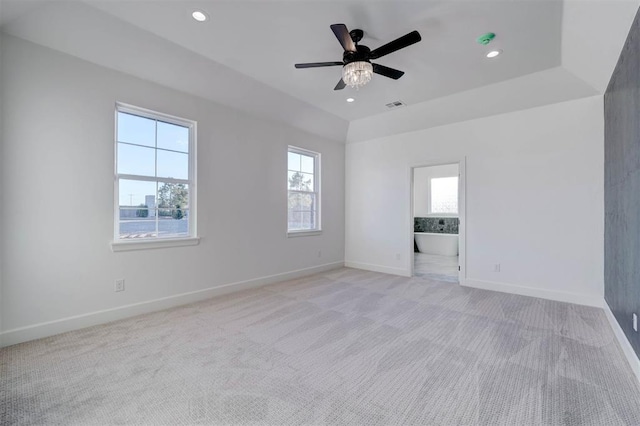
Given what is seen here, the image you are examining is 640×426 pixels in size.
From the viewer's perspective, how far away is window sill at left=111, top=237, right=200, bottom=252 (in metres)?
3.04

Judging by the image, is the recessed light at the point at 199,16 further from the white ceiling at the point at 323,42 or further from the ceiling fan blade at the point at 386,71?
the ceiling fan blade at the point at 386,71

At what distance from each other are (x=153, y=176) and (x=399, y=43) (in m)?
3.00

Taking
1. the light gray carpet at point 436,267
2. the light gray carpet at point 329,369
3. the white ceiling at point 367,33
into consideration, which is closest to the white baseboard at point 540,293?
the light gray carpet at point 329,369

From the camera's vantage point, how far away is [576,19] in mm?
2412

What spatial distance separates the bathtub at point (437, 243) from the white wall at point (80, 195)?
5443 millimetres

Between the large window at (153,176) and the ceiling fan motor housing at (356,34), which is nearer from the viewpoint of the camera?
the ceiling fan motor housing at (356,34)

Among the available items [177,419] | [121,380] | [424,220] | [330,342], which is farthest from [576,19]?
[424,220]

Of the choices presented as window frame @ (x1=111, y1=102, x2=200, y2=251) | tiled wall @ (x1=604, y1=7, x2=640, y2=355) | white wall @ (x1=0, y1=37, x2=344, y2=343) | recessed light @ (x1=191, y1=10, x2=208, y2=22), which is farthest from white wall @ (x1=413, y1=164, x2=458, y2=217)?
recessed light @ (x1=191, y1=10, x2=208, y2=22)

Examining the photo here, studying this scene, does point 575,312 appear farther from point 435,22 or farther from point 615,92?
point 435,22

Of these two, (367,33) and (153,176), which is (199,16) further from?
(153,176)

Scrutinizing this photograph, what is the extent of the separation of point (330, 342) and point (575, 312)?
3033 millimetres

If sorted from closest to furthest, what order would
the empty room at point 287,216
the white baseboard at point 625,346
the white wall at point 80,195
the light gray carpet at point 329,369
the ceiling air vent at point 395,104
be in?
the light gray carpet at point 329,369
the empty room at point 287,216
the white baseboard at point 625,346
the white wall at point 80,195
the ceiling air vent at point 395,104

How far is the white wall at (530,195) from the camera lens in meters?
3.59

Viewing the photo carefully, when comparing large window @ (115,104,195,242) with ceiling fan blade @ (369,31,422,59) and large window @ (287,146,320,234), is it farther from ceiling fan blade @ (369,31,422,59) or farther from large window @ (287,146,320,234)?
ceiling fan blade @ (369,31,422,59)
